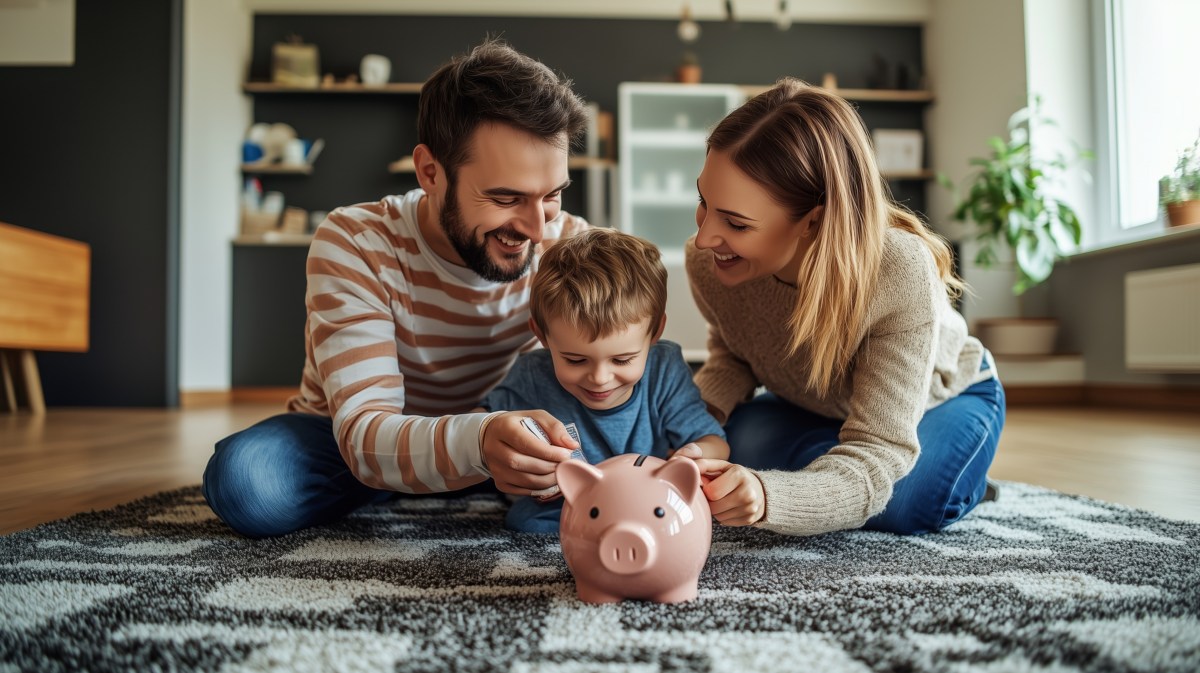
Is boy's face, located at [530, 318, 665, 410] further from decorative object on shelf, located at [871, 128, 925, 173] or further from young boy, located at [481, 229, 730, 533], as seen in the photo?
decorative object on shelf, located at [871, 128, 925, 173]

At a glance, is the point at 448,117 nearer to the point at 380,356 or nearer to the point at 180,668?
the point at 380,356

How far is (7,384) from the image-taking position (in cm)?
395

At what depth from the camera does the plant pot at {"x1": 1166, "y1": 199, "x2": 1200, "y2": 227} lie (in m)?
3.47

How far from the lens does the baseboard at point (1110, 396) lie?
11.8 feet

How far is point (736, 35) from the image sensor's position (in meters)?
5.50

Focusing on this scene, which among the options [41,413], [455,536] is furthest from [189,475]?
[41,413]

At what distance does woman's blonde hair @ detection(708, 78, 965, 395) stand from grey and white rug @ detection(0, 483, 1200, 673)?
0.32 metres

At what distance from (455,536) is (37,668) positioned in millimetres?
636

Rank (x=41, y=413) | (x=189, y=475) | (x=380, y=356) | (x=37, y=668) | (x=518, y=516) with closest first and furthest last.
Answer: (x=37, y=668) → (x=380, y=356) → (x=518, y=516) → (x=189, y=475) → (x=41, y=413)

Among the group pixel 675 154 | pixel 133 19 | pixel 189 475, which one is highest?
pixel 133 19

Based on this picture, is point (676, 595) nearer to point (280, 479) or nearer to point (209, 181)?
point (280, 479)

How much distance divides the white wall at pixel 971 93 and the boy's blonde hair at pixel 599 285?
365 centimetres

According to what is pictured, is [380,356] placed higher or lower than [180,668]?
higher

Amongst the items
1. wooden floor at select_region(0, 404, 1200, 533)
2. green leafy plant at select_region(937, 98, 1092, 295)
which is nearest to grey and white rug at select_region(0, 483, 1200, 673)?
wooden floor at select_region(0, 404, 1200, 533)
